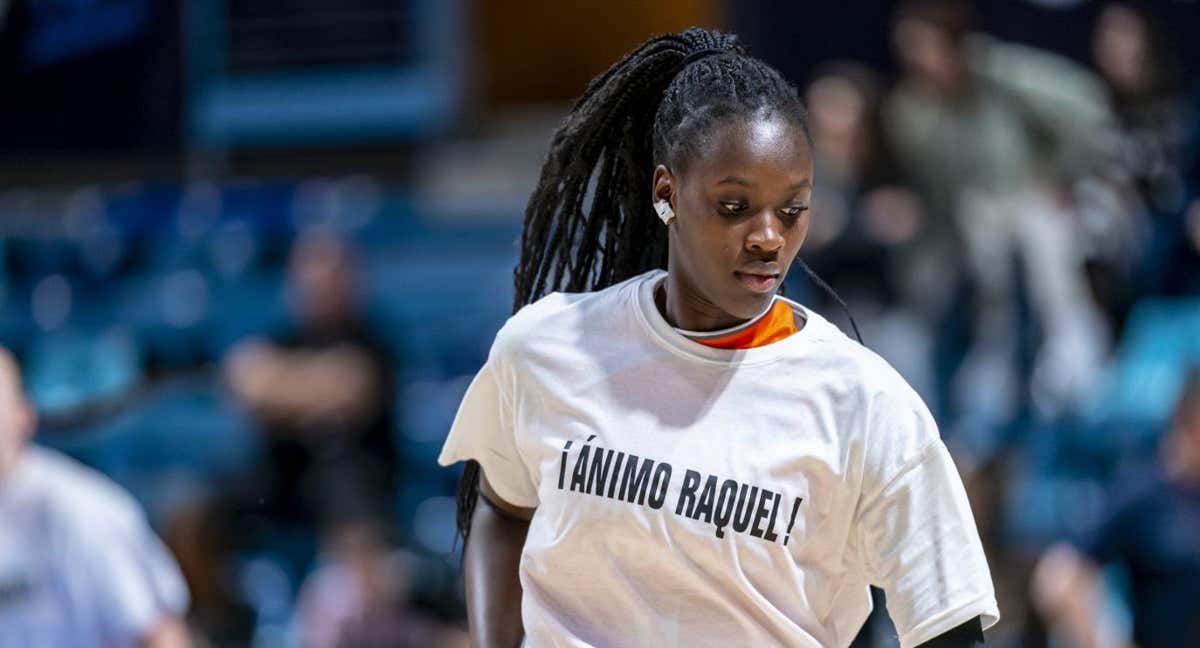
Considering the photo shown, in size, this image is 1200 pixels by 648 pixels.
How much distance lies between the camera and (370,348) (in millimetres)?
5848

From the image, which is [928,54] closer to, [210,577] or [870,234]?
[870,234]

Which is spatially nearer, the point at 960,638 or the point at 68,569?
the point at 960,638

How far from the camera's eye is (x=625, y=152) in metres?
2.26

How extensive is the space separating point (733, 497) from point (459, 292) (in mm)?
4647

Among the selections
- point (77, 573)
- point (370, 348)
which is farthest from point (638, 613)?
point (370, 348)

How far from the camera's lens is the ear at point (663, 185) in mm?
2061

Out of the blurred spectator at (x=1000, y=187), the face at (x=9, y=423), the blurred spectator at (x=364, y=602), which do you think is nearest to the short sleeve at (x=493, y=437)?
the face at (x=9, y=423)

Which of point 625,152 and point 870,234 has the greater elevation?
point 625,152

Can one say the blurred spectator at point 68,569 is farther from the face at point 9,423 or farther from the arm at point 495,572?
the arm at point 495,572

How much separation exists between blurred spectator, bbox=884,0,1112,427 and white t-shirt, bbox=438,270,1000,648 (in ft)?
12.2

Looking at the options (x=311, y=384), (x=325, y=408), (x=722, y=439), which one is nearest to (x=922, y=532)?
(x=722, y=439)

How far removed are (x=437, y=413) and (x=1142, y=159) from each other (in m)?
2.52

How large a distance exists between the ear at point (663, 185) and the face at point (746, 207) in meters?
0.04

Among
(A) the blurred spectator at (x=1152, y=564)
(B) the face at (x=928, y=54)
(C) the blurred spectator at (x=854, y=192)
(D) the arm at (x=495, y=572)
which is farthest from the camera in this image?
(B) the face at (x=928, y=54)
